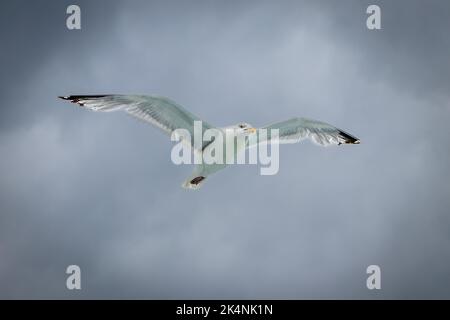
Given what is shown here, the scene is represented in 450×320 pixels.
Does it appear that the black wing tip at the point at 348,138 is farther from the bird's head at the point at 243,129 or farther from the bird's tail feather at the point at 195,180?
the bird's tail feather at the point at 195,180

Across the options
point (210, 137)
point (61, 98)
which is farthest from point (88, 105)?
point (210, 137)

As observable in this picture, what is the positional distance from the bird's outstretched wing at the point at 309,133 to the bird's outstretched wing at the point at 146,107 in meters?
1.39

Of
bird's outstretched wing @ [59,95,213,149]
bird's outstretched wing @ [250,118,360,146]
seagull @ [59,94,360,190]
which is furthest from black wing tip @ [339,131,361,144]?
bird's outstretched wing @ [59,95,213,149]

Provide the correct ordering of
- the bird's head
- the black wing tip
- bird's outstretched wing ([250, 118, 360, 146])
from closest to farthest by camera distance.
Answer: the bird's head < bird's outstretched wing ([250, 118, 360, 146]) < the black wing tip

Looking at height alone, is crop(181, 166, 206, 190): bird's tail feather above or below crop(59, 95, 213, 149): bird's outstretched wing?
below

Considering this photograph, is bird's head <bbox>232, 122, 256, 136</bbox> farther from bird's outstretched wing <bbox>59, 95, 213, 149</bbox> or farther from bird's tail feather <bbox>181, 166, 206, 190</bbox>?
bird's tail feather <bbox>181, 166, 206, 190</bbox>

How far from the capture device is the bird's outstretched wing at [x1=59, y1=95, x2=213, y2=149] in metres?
9.09

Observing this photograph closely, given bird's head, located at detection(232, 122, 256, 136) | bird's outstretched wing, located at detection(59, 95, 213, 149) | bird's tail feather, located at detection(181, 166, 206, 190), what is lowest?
bird's tail feather, located at detection(181, 166, 206, 190)

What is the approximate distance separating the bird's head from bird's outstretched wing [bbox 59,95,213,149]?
0.57 meters

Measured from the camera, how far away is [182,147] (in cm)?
948

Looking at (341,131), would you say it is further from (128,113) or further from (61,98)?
(61,98)

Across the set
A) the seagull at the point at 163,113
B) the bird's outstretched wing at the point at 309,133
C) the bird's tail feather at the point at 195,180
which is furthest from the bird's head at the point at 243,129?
the bird's tail feather at the point at 195,180

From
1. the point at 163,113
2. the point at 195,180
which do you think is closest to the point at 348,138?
the point at 195,180

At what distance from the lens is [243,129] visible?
31.3ft
